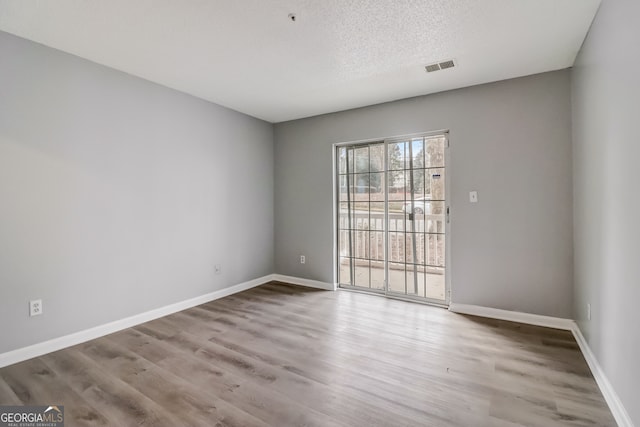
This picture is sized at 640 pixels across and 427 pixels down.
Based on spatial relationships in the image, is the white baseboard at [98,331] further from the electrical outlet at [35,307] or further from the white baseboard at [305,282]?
the white baseboard at [305,282]

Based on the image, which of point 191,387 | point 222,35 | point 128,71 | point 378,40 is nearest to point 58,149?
point 128,71

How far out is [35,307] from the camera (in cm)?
240

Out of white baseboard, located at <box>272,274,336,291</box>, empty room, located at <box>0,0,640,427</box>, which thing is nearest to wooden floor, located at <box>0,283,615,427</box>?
empty room, located at <box>0,0,640,427</box>

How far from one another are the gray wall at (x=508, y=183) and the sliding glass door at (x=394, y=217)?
21 cm

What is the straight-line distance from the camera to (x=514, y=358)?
2352 millimetres

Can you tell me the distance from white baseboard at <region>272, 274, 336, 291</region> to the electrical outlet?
9.52 feet

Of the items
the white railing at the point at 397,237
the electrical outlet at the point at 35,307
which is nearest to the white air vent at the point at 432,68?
the white railing at the point at 397,237

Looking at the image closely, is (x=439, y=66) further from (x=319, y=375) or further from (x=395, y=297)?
(x=319, y=375)

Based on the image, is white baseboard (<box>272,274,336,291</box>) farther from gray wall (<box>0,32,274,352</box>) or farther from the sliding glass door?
gray wall (<box>0,32,274,352</box>)

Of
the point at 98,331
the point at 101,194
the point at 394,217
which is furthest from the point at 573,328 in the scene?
the point at 101,194

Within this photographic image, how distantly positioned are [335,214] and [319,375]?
2.52 metres

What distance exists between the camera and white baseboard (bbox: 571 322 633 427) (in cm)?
159

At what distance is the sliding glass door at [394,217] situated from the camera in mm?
3613

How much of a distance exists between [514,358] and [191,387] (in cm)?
249
